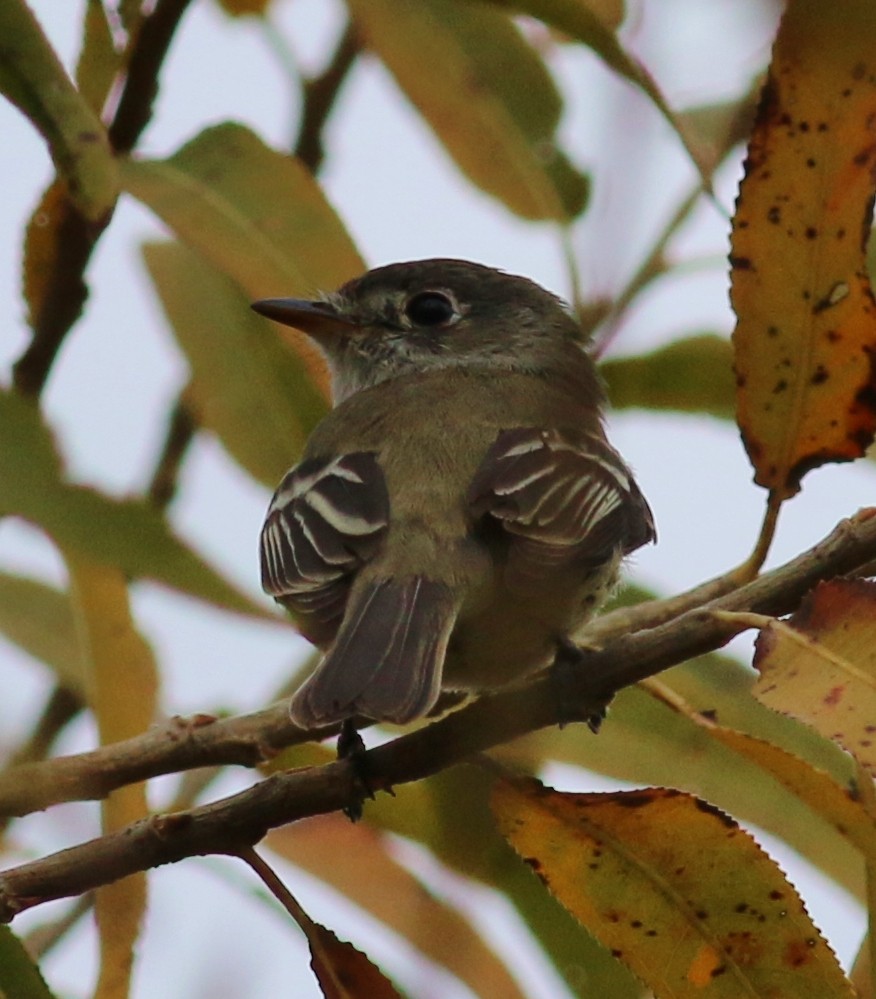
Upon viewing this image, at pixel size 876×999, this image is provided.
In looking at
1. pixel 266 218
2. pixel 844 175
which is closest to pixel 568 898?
pixel 844 175

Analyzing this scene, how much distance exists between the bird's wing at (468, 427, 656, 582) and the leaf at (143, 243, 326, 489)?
42cm

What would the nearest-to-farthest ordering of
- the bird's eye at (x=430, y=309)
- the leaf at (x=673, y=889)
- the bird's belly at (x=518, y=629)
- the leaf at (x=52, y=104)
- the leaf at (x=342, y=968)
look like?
the leaf at (x=673, y=889) → the leaf at (x=342, y=968) → the leaf at (x=52, y=104) → the bird's belly at (x=518, y=629) → the bird's eye at (x=430, y=309)

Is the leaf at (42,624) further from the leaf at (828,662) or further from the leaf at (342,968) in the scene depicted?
the leaf at (828,662)

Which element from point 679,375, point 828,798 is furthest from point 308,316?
point 828,798

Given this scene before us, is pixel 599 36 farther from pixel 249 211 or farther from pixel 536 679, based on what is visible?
pixel 536 679

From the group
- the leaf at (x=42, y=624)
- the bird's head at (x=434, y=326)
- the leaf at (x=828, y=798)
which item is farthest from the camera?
the bird's head at (x=434, y=326)

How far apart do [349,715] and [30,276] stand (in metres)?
1.13

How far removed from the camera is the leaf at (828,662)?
82.1 inches

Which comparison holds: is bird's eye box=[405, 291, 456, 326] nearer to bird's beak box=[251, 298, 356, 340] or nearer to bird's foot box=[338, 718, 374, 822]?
bird's beak box=[251, 298, 356, 340]

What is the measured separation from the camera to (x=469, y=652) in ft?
10.5

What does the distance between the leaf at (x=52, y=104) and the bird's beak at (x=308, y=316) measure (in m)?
0.86

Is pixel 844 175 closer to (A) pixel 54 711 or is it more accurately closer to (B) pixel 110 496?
(B) pixel 110 496

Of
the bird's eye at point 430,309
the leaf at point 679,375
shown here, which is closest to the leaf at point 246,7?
the bird's eye at point 430,309

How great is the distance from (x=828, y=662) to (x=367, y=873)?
120 centimetres
